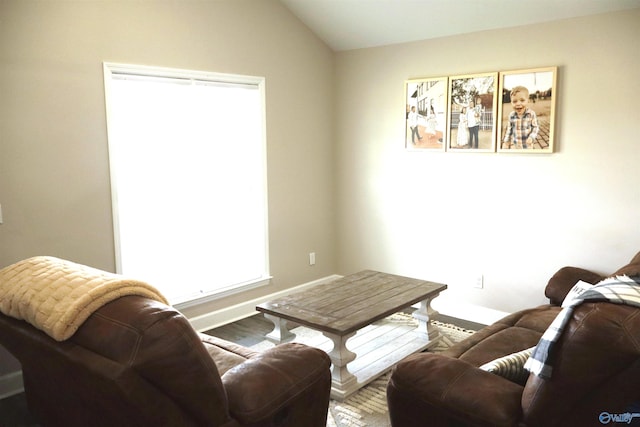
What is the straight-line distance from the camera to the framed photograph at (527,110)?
3.59 m

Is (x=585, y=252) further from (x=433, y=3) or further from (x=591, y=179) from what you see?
(x=433, y=3)

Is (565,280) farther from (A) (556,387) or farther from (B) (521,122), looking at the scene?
(A) (556,387)

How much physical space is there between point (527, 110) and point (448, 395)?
2534mm

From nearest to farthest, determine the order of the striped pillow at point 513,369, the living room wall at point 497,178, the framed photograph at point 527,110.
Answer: the striped pillow at point 513,369
the living room wall at point 497,178
the framed photograph at point 527,110

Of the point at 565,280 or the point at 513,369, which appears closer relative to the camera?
the point at 513,369

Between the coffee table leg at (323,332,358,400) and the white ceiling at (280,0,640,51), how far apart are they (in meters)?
2.47

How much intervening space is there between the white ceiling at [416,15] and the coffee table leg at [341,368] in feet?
8.10

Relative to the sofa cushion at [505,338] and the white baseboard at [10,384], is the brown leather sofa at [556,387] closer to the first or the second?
the sofa cushion at [505,338]

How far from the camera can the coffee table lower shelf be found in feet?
9.40

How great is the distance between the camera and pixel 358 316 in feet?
9.55

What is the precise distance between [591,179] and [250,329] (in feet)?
8.87

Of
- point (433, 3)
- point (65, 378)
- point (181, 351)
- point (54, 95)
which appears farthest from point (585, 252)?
point (54, 95)

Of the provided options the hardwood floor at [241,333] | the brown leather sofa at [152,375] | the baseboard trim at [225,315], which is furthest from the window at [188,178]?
the brown leather sofa at [152,375]

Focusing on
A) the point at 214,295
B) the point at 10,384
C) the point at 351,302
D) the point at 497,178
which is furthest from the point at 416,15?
the point at 10,384
